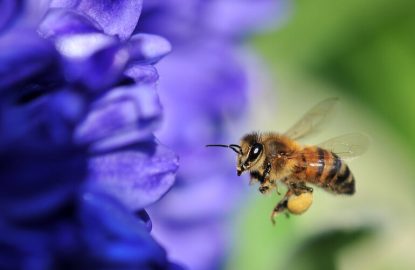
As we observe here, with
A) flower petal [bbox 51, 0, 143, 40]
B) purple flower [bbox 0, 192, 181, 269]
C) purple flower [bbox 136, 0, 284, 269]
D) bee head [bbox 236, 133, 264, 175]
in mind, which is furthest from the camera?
purple flower [bbox 136, 0, 284, 269]

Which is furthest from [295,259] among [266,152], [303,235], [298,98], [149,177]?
[298,98]

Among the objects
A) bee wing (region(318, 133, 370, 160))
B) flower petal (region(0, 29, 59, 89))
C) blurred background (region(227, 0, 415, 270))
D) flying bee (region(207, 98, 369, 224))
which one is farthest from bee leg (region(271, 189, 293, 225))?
blurred background (region(227, 0, 415, 270))

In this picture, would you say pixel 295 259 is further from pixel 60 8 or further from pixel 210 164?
pixel 60 8

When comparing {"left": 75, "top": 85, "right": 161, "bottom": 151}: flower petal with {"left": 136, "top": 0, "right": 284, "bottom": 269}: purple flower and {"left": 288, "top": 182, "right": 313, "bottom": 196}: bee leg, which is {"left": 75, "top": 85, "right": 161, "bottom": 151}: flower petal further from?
{"left": 136, "top": 0, "right": 284, "bottom": 269}: purple flower

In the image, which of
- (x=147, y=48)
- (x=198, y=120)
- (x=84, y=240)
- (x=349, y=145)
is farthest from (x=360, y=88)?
(x=84, y=240)

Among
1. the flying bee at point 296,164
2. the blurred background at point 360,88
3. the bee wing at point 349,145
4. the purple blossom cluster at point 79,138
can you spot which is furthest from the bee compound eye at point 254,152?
the blurred background at point 360,88

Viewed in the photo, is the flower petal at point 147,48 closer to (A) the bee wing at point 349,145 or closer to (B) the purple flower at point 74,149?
(B) the purple flower at point 74,149
